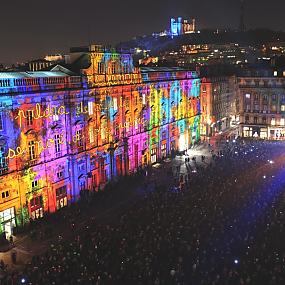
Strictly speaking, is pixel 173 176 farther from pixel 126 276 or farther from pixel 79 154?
pixel 126 276

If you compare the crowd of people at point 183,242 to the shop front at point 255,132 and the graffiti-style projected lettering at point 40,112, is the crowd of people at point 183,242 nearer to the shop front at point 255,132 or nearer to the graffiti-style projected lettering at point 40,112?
the graffiti-style projected lettering at point 40,112

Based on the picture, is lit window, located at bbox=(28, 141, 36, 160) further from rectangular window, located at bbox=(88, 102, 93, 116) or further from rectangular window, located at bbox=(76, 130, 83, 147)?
rectangular window, located at bbox=(88, 102, 93, 116)

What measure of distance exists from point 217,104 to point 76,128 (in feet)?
176

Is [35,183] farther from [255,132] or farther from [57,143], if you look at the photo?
[255,132]

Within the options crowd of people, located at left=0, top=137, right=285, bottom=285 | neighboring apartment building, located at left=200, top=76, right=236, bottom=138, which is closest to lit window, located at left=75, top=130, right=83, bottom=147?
crowd of people, located at left=0, top=137, right=285, bottom=285

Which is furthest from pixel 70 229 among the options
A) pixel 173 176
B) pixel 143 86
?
pixel 143 86

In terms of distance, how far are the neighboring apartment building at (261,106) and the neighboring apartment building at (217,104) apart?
2593 millimetres

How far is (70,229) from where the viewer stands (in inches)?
1774

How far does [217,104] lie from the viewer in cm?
9969

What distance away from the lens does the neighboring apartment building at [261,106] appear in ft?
320

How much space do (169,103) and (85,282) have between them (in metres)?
53.0

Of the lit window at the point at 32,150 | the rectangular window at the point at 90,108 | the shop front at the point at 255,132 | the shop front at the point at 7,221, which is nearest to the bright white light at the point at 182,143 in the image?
the shop front at the point at 255,132

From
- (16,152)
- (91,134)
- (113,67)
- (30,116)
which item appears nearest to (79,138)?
(91,134)

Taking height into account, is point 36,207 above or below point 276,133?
below
